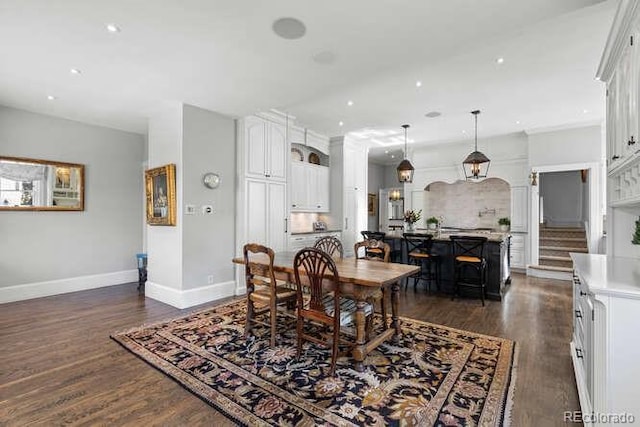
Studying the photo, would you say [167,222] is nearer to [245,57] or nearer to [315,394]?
[245,57]

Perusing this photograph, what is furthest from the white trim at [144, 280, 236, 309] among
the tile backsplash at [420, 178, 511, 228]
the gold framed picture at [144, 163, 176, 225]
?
the tile backsplash at [420, 178, 511, 228]

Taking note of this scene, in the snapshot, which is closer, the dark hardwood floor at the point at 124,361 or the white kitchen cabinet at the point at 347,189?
the dark hardwood floor at the point at 124,361

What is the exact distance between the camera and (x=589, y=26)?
9.52ft

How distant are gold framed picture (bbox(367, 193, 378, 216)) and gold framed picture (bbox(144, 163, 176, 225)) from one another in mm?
7247

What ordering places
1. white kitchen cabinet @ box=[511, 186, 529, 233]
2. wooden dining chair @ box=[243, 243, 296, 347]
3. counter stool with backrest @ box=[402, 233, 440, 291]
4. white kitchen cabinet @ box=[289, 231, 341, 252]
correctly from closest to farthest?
wooden dining chair @ box=[243, 243, 296, 347] < counter stool with backrest @ box=[402, 233, 440, 291] < white kitchen cabinet @ box=[289, 231, 341, 252] < white kitchen cabinet @ box=[511, 186, 529, 233]

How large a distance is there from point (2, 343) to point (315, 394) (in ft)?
10.8

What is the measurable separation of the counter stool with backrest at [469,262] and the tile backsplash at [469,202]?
358cm

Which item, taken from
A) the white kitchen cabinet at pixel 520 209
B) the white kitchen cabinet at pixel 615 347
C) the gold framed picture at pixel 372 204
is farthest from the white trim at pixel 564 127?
the white kitchen cabinet at pixel 615 347

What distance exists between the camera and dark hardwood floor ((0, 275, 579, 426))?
2.00m

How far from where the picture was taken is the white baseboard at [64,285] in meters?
4.55

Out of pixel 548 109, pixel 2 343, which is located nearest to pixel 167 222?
pixel 2 343

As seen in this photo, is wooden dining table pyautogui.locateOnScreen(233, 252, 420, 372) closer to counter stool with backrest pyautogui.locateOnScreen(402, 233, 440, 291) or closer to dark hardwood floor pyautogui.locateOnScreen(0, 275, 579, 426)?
dark hardwood floor pyautogui.locateOnScreen(0, 275, 579, 426)

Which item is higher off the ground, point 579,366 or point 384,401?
point 579,366

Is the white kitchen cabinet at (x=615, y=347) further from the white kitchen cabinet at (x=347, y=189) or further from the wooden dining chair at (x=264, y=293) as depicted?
the white kitchen cabinet at (x=347, y=189)
